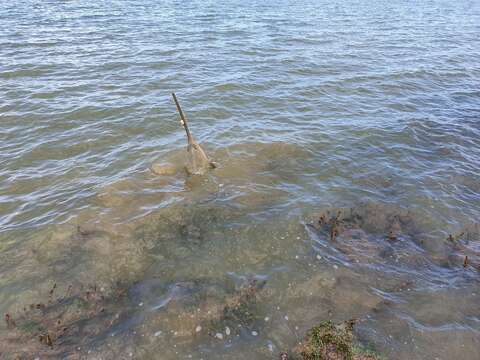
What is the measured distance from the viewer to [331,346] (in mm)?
5891

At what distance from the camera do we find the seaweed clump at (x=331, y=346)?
573 centimetres

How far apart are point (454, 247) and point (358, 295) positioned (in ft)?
9.48

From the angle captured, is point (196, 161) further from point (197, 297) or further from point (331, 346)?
point (331, 346)

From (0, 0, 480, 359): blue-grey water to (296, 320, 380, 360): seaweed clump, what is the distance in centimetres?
25

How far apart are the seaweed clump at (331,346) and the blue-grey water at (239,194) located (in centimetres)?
25

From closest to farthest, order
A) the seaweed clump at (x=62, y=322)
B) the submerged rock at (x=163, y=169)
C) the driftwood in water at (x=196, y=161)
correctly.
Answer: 1. the seaweed clump at (x=62, y=322)
2. the driftwood in water at (x=196, y=161)
3. the submerged rock at (x=163, y=169)

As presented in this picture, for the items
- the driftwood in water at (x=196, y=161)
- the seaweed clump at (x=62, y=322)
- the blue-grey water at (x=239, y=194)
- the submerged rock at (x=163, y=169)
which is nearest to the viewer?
the seaweed clump at (x=62, y=322)

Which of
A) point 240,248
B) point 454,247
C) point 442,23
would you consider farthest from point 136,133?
point 442,23

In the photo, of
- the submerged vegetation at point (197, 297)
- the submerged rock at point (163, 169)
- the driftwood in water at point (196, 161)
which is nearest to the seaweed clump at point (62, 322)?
the submerged vegetation at point (197, 297)

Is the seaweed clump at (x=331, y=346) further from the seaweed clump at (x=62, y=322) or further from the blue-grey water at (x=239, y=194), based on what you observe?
the seaweed clump at (x=62, y=322)

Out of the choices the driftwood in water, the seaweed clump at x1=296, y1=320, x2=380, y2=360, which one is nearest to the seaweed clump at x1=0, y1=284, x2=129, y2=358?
the seaweed clump at x1=296, y1=320, x2=380, y2=360

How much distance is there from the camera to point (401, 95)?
1661 centimetres

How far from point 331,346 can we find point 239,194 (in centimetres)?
502

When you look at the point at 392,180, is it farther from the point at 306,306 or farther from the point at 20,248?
the point at 20,248
